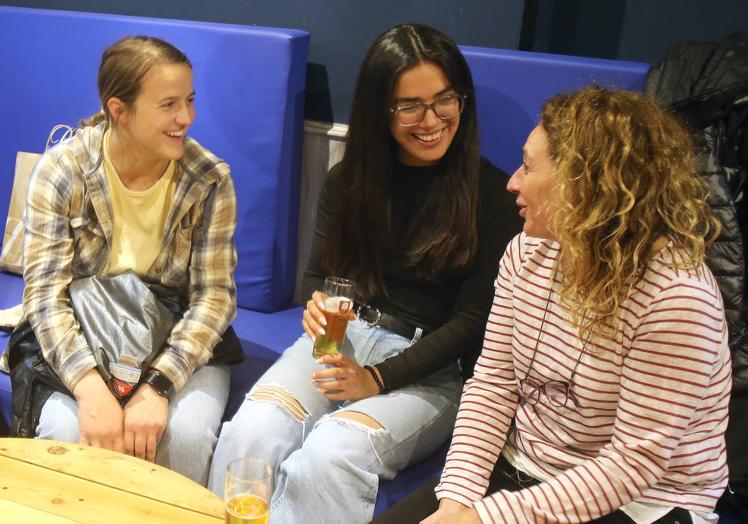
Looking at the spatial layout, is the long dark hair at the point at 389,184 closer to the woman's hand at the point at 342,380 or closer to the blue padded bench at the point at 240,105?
the woman's hand at the point at 342,380

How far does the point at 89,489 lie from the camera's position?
1.45 m

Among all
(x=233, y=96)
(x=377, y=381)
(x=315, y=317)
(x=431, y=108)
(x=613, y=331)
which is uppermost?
(x=431, y=108)

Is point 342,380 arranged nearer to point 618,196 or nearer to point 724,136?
point 618,196

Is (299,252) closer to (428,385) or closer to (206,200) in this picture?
(206,200)

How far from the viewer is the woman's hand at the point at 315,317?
6.00ft

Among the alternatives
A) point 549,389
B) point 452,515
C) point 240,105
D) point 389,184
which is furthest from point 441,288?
point 240,105

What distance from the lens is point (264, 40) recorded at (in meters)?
2.46

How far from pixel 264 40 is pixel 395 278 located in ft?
2.87

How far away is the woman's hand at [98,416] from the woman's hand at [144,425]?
0.02 m

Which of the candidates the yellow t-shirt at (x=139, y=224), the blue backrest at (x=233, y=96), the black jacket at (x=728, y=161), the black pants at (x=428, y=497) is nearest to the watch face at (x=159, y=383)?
the yellow t-shirt at (x=139, y=224)

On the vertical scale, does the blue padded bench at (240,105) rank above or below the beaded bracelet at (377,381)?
above

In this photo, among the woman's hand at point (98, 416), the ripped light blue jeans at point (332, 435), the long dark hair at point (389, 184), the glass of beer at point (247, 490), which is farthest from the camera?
the long dark hair at point (389, 184)

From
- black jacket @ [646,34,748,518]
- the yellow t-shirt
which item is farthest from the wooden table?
black jacket @ [646,34,748,518]

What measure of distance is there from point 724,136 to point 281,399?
1.11 meters
